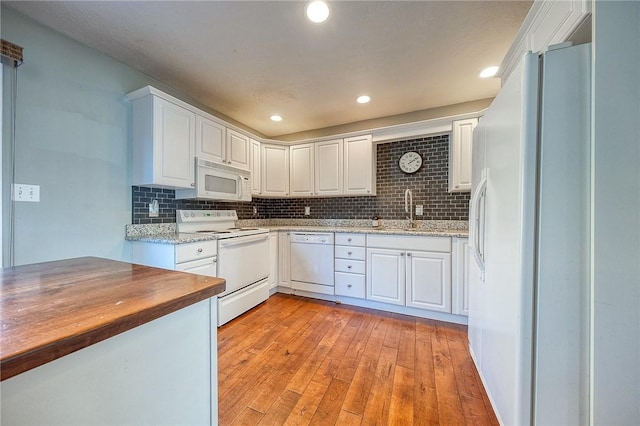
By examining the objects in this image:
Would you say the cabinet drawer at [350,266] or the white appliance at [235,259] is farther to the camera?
the cabinet drawer at [350,266]

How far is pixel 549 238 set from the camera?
3.01ft

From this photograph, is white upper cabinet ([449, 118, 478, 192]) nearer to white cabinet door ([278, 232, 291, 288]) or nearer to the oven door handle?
white cabinet door ([278, 232, 291, 288])

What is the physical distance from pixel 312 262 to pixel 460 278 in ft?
5.27

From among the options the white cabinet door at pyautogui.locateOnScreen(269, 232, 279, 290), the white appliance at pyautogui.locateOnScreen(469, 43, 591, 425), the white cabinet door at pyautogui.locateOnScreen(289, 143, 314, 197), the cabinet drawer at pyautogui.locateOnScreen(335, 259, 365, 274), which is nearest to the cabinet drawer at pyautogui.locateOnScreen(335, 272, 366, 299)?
the cabinet drawer at pyautogui.locateOnScreen(335, 259, 365, 274)

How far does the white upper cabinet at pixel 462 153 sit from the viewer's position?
2582 mm

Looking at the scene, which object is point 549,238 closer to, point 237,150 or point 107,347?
point 107,347

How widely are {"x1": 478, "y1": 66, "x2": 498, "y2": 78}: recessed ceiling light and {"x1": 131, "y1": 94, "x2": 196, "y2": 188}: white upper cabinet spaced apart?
9.29ft

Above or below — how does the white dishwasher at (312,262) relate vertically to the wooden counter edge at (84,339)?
below

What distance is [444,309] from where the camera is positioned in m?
2.39

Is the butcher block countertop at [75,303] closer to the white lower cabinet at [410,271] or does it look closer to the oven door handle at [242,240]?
the oven door handle at [242,240]

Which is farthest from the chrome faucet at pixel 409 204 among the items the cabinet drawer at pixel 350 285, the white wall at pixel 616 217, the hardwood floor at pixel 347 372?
the white wall at pixel 616 217

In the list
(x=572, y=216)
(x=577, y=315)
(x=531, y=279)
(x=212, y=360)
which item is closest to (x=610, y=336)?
(x=577, y=315)

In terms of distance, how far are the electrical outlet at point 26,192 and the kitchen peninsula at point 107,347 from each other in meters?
1.05

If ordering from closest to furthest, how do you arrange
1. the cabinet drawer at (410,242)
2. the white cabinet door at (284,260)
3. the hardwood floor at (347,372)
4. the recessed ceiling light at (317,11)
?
the hardwood floor at (347,372)
the recessed ceiling light at (317,11)
the cabinet drawer at (410,242)
the white cabinet door at (284,260)
